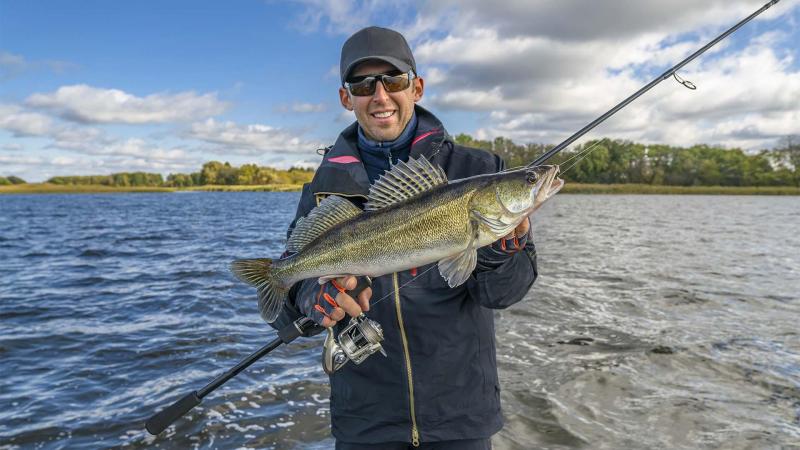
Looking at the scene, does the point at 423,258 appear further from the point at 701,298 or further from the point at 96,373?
the point at 701,298

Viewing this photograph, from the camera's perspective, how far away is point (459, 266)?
3.30 m

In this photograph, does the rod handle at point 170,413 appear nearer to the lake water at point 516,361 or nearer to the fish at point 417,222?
the fish at point 417,222

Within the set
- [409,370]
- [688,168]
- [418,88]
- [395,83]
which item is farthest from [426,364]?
[688,168]

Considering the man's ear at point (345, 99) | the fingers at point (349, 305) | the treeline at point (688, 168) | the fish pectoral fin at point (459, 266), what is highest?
the treeline at point (688, 168)

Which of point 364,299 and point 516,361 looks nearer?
point 364,299

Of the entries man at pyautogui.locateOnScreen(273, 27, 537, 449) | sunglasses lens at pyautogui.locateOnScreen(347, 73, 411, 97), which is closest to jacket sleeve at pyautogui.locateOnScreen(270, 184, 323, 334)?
man at pyautogui.locateOnScreen(273, 27, 537, 449)

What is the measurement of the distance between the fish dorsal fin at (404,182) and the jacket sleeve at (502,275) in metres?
0.58

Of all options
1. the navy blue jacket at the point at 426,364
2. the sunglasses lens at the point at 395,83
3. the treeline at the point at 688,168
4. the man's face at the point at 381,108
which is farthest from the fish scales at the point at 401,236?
the treeline at the point at 688,168

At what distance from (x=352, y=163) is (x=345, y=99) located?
2.51 feet

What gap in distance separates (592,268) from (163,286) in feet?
47.5

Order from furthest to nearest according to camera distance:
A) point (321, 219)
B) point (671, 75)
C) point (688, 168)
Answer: point (688, 168) < point (671, 75) < point (321, 219)

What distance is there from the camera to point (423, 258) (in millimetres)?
3395

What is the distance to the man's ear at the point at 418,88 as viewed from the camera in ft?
13.9

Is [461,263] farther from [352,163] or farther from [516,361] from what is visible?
[516,361]
